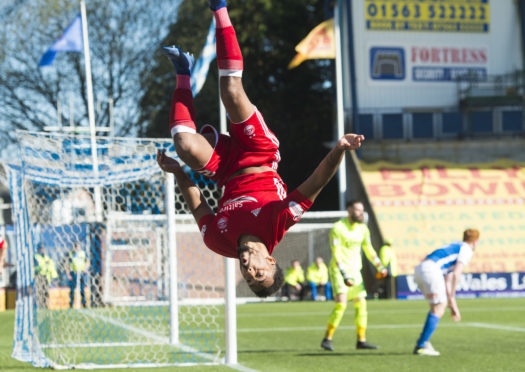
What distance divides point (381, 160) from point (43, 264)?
20.1 m

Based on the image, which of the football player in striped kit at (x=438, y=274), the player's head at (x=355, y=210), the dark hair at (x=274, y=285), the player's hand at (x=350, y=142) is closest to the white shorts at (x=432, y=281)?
the football player in striped kit at (x=438, y=274)

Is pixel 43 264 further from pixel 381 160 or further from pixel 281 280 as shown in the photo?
pixel 381 160

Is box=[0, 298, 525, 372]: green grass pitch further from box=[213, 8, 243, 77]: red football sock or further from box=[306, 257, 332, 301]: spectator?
box=[213, 8, 243, 77]: red football sock

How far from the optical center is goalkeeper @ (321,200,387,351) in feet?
39.2

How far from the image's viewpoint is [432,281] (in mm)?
11305

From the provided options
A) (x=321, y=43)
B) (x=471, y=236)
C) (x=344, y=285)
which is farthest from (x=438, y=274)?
(x=321, y=43)

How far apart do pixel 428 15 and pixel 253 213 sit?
30.0 metres

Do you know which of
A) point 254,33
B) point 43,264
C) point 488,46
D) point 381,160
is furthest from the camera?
point 254,33

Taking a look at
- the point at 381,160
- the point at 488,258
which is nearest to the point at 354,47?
the point at 381,160

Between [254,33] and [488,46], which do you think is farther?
[254,33]

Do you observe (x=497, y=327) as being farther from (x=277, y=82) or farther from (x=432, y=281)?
(x=277, y=82)

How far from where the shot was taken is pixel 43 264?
44.9ft

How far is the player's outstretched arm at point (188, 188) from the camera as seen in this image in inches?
256

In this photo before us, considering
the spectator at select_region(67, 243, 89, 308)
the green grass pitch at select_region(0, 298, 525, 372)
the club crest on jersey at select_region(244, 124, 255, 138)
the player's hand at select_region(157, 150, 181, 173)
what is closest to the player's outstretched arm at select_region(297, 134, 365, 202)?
the club crest on jersey at select_region(244, 124, 255, 138)
